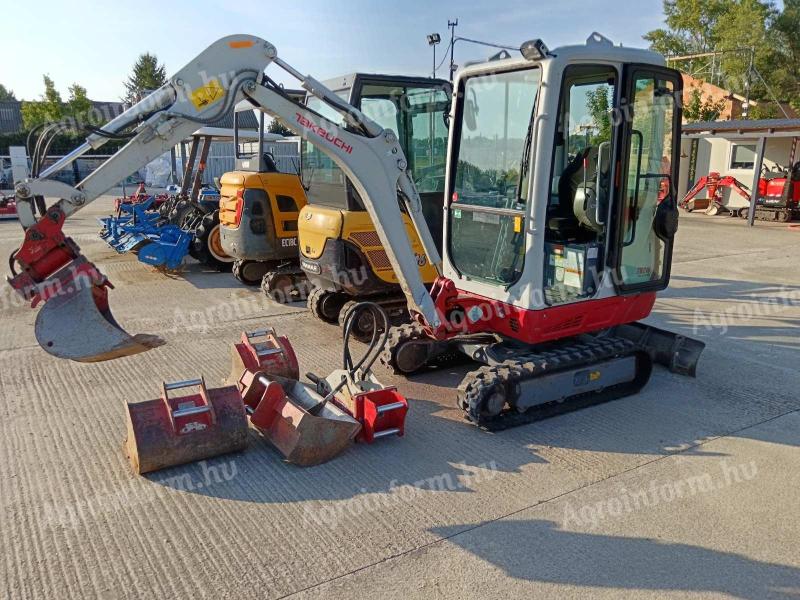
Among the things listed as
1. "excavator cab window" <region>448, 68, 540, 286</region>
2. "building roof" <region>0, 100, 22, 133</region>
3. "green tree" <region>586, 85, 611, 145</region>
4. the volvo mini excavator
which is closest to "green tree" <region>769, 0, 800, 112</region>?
the volvo mini excavator

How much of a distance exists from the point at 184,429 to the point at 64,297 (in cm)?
104

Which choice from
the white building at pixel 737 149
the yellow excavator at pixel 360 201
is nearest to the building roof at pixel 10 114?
the white building at pixel 737 149

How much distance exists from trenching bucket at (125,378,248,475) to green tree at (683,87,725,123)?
94.3 feet

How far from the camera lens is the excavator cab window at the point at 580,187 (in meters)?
4.54

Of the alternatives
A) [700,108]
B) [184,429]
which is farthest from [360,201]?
[700,108]

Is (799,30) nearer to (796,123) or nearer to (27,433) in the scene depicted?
(796,123)

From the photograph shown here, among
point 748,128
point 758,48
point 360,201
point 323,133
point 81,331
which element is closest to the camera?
point 81,331

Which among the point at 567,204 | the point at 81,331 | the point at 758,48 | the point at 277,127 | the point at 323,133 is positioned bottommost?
the point at 81,331

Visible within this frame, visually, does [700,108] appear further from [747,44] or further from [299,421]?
[299,421]

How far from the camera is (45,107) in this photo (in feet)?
128

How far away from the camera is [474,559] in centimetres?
308

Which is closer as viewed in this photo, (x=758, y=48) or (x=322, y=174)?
(x=322, y=174)

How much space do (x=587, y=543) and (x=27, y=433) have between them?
3761 mm

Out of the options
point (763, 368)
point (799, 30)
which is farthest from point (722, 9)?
point (763, 368)
